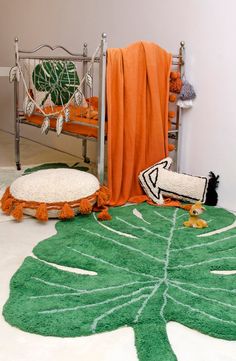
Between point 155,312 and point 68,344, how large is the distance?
328 millimetres

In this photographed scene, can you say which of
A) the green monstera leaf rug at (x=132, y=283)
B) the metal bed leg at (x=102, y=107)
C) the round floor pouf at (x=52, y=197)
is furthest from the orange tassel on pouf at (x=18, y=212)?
the metal bed leg at (x=102, y=107)

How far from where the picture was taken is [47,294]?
5.32 feet

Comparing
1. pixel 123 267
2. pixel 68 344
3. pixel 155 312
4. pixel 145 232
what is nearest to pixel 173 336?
pixel 155 312

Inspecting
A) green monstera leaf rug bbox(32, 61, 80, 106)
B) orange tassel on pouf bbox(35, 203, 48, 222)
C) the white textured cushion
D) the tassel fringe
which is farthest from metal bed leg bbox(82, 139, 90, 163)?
orange tassel on pouf bbox(35, 203, 48, 222)

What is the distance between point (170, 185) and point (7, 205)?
39.5 inches

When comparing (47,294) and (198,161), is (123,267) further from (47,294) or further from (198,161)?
(198,161)

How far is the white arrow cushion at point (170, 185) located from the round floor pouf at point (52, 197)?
351 millimetres

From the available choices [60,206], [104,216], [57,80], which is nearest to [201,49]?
[57,80]

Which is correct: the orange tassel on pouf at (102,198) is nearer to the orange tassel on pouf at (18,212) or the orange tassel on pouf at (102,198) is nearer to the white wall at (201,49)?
the orange tassel on pouf at (18,212)

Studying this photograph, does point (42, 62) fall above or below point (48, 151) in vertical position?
above

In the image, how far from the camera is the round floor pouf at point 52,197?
2389 millimetres

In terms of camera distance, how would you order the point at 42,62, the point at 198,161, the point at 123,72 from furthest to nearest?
the point at 42,62
the point at 198,161
the point at 123,72

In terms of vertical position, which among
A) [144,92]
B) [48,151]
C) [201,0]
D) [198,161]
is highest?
[201,0]

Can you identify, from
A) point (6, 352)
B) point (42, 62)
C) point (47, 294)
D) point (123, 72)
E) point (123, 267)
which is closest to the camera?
point (6, 352)
